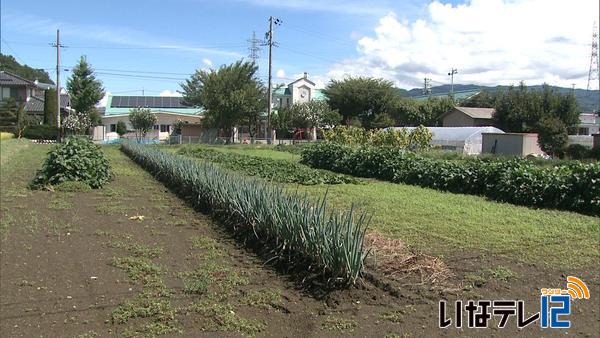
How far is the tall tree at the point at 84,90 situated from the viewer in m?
60.5

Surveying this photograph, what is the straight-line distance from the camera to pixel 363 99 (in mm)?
64562

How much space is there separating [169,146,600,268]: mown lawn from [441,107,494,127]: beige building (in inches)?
1949

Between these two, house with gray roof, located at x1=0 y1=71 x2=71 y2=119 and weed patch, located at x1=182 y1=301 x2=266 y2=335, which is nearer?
weed patch, located at x1=182 y1=301 x2=266 y2=335

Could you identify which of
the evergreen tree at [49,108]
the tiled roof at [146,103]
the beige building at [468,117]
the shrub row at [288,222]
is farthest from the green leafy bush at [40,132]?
the beige building at [468,117]

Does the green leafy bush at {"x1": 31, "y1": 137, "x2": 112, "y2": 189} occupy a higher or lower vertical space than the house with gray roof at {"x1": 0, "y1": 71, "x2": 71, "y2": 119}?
lower

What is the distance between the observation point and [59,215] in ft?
29.9

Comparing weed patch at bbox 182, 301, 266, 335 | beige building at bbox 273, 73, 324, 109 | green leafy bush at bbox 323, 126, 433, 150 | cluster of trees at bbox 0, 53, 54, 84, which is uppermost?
cluster of trees at bbox 0, 53, 54, 84

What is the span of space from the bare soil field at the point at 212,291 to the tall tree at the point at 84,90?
57.5 meters

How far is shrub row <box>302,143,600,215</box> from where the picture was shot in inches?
401

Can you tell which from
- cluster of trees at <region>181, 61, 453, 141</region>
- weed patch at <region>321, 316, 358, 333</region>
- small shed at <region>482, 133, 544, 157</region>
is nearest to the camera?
weed patch at <region>321, 316, 358, 333</region>

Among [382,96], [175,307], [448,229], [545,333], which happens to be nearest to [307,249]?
[175,307]

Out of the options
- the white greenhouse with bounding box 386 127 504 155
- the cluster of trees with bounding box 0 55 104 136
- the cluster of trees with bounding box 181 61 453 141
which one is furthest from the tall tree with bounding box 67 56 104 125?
the white greenhouse with bounding box 386 127 504 155

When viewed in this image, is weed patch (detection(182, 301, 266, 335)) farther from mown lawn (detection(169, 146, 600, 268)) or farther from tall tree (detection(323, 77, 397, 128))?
tall tree (detection(323, 77, 397, 128))

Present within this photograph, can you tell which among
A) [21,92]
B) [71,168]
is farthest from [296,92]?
[71,168]
